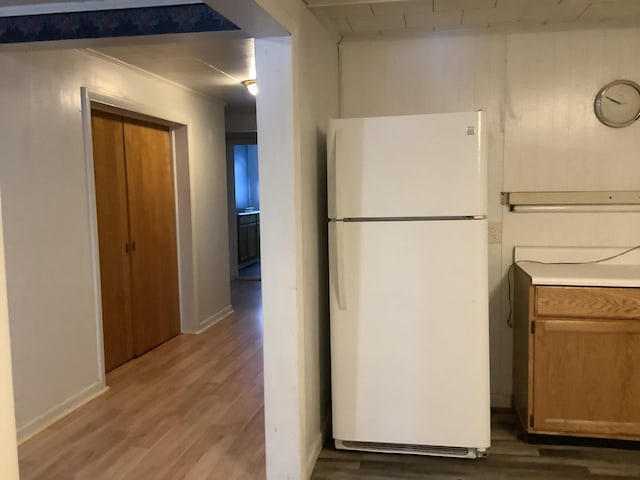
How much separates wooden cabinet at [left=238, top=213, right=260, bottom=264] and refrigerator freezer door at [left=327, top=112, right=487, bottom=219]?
580 centimetres

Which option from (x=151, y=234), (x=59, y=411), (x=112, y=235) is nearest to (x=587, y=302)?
(x=59, y=411)

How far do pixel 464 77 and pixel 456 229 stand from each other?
1040 mm

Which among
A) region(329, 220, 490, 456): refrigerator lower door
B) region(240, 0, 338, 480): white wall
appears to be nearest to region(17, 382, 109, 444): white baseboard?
region(240, 0, 338, 480): white wall

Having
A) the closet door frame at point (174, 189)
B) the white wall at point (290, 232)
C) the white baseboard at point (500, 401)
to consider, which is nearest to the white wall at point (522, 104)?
the white baseboard at point (500, 401)

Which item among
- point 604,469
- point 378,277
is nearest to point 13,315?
point 378,277

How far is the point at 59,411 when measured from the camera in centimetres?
315

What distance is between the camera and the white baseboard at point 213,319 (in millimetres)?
5039

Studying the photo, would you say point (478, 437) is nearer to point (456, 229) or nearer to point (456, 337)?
point (456, 337)

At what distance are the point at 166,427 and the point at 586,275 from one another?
2.34 metres

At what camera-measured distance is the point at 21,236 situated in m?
2.88

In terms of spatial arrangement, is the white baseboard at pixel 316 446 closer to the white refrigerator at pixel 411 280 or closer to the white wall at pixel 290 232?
the white wall at pixel 290 232

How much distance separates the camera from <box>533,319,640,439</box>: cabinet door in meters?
2.54

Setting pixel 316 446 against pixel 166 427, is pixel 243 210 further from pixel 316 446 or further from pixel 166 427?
pixel 316 446

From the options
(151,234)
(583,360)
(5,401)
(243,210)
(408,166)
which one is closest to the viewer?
(5,401)
